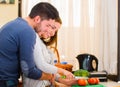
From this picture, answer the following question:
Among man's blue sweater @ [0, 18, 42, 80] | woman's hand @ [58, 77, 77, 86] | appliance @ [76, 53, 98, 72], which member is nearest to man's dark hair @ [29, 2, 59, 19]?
man's blue sweater @ [0, 18, 42, 80]

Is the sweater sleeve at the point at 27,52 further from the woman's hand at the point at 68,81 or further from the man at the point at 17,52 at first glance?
the woman's hand at the point at 68,81

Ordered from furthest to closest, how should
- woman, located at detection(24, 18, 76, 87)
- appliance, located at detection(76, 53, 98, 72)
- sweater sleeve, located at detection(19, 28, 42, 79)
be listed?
appliance, located at detection(76, 53, 98, 72) → woman, located at detection(24, 18, 76, 87) → sweater sleeve, located at detection(19, 28, 42, 79)

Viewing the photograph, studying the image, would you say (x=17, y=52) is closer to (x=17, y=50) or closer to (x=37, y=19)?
(x=17, y=50)

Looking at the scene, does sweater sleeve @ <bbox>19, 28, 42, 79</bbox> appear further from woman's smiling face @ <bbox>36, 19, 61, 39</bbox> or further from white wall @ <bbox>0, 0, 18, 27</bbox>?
white wall @ <bbox>0, 0, 18, 27</bbox>

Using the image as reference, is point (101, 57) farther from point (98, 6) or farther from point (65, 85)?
point (65, 85)

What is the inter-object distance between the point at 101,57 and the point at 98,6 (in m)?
0.60

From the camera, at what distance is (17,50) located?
1418mm

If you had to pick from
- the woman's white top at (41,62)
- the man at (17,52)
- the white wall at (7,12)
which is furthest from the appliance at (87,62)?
the man at (17,52)

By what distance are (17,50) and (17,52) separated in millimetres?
16

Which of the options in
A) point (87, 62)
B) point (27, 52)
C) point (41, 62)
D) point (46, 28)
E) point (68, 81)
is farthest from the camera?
point (87, 62)

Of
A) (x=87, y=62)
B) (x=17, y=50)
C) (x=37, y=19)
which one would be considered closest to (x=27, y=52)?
(x=17, y=50)

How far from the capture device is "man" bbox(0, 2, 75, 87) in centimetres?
137

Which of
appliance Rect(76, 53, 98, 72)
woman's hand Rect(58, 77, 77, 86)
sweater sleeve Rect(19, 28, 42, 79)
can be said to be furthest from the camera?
appliance Rect(76, 53, 98, 72)

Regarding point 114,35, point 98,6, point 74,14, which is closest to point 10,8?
point 74,14
